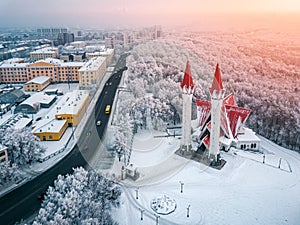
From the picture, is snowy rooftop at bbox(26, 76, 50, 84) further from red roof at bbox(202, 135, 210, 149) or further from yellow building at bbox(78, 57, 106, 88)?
red roof at bbox(202, 135, 210, 149)

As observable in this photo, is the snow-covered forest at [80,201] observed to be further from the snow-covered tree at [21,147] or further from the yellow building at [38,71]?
the yellow building at [38,71]

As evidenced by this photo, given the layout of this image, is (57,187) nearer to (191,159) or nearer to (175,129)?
(191,159)

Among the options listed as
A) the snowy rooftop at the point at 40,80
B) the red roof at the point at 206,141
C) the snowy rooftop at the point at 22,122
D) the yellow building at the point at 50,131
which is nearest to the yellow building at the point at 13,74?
the snowy rooftop at the point at 40,80

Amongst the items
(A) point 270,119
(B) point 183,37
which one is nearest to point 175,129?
(A) point 270,119

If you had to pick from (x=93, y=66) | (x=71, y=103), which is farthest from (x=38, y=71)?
(x=71, y=103)

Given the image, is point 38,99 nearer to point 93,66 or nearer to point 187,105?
point 93,66

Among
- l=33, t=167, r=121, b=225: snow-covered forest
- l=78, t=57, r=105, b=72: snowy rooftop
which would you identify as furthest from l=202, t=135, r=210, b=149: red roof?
l=78, t=57, r=105, b=72: snowy rooftop
